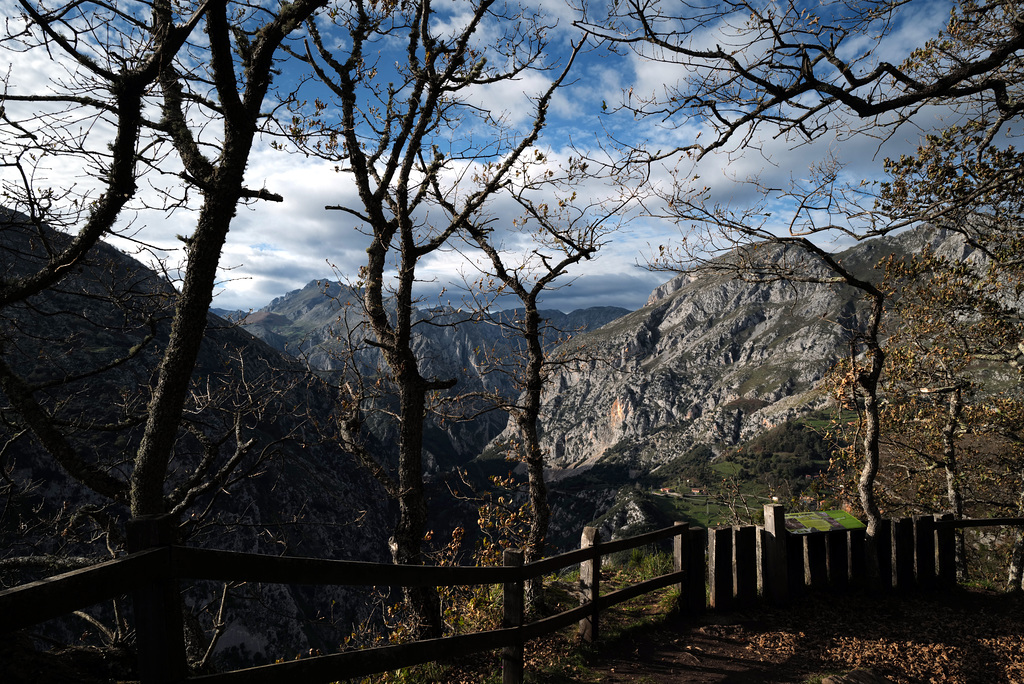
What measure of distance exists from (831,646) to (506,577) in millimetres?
4727

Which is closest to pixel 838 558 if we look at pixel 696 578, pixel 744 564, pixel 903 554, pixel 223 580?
pixel 903 554

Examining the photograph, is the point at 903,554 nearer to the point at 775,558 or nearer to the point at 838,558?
the point at 838,558

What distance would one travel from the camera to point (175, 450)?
1490 centimetres

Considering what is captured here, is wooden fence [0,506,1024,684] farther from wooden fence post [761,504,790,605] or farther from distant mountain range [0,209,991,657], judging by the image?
distant mountain range [0,209,991,657]

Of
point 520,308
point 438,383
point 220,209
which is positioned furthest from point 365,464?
point 220,209

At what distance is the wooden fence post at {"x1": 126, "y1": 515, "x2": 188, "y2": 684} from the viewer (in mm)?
2504

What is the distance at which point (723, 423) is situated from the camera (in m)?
184

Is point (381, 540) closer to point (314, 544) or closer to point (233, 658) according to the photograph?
point (314, 544)

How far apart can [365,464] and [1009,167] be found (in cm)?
1078

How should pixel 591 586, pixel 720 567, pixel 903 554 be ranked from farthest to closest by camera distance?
pixel 903 554
pixel 720 567
pixel 591 586

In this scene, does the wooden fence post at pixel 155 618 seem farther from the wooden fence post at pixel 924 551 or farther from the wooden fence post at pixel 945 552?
the wooden fence post at pixel 945 552

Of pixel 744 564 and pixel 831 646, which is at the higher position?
pixel 744 564

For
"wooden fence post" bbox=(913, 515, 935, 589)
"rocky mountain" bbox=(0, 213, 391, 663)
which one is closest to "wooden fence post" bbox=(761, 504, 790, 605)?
"wooden fence post" bbox=(913, 515, 935, 589)

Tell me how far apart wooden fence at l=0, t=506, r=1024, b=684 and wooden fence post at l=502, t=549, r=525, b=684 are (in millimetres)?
11
